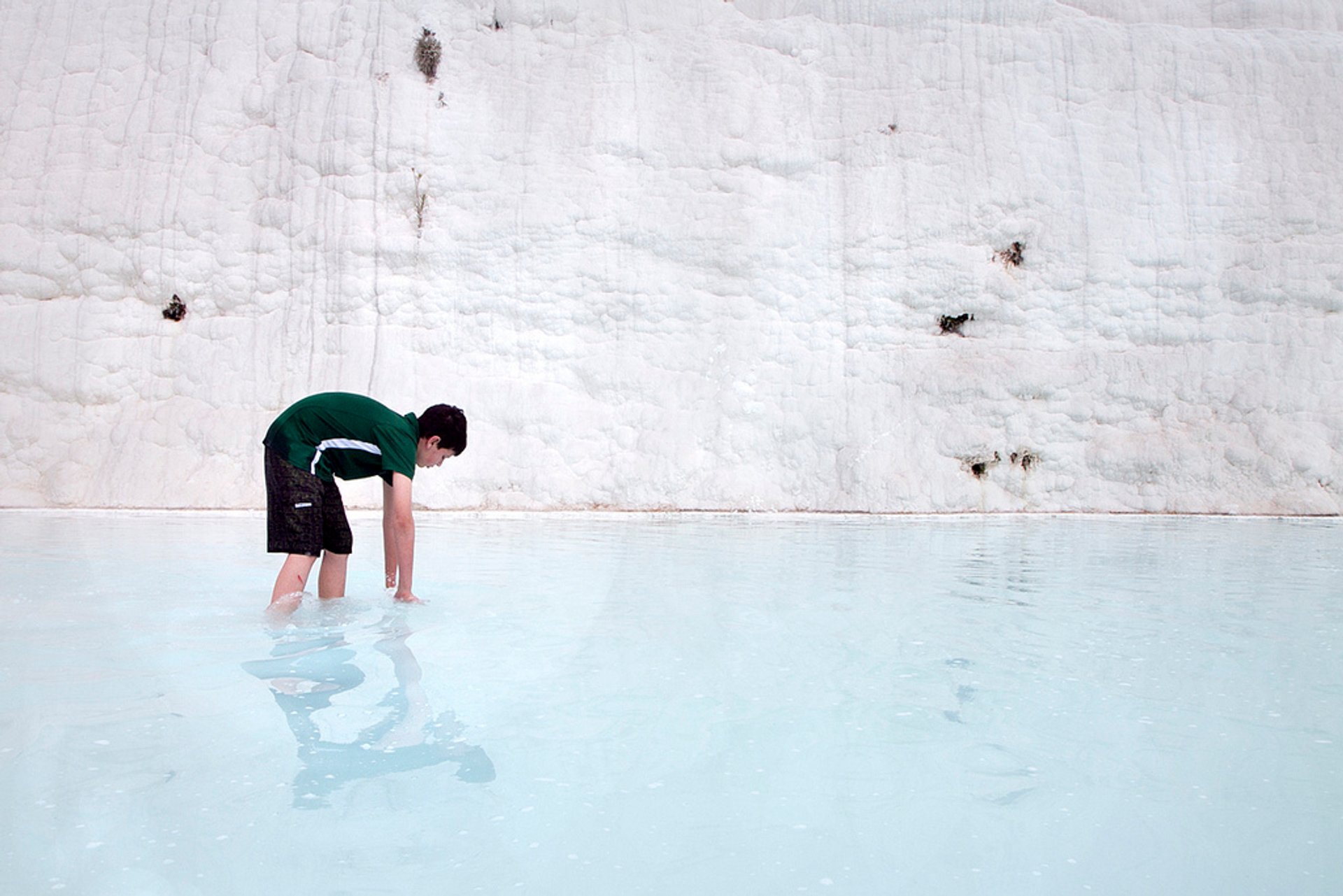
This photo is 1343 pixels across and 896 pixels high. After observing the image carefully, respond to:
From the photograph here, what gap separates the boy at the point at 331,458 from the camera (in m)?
3.09

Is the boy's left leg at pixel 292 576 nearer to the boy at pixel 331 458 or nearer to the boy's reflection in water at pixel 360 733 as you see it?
the boy at pixel 331 458

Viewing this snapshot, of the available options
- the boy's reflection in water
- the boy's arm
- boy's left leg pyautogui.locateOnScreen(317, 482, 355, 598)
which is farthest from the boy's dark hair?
the boy's reflection in water

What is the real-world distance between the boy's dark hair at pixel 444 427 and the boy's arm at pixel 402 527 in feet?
0.53

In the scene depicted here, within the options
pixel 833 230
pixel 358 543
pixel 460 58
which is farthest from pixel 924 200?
pixel 358 543

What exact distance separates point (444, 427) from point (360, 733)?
1422 mm

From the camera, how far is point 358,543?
6.34m

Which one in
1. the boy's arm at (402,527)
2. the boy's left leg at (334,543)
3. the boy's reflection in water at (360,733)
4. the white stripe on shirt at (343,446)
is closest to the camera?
the boy's reflection in water at (360,733)

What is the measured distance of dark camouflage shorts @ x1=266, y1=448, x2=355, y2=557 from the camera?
314 cm

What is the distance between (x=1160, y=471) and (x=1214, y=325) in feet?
7.21

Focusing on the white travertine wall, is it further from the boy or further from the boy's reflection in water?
the boy's reflection in water

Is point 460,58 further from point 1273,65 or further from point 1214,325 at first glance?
point 1273,65

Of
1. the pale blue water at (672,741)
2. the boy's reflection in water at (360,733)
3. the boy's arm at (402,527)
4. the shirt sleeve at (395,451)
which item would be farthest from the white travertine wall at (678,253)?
the boy's reflection in water at (360,733)

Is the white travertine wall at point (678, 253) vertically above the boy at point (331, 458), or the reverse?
the white travertine wall at point (678, 253)

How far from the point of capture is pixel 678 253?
11.6 meters
